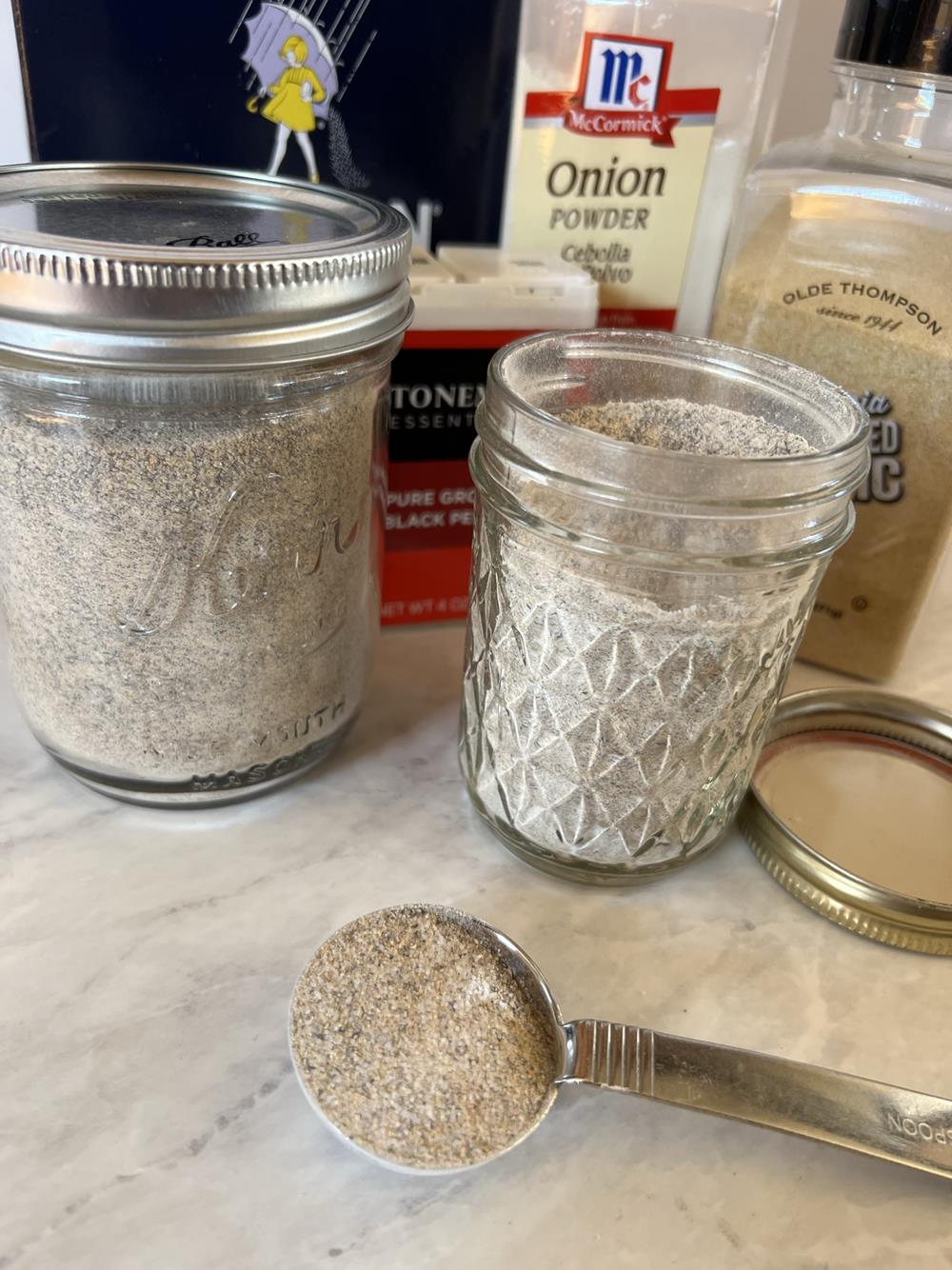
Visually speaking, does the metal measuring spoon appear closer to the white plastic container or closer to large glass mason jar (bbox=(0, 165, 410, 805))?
large glass mason jar (bbox=(0, 165, 410, 805))

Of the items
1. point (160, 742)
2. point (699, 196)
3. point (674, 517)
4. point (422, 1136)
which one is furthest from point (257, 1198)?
point (699, 196)

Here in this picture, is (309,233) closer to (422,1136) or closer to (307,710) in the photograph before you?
(307,710)

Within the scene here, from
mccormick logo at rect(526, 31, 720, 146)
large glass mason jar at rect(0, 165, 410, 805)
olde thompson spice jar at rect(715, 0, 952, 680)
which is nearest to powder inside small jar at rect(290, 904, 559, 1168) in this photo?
large glass mason jar at rect(0, 165, 410, 805)

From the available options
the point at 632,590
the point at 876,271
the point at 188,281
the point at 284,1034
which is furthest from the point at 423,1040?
the point at 876,271

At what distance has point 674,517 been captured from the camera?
0.40 metres

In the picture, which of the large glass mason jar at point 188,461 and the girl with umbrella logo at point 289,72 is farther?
the girl with umbrella logo at point 289,72

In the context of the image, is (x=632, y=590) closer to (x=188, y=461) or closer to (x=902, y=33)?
(x=188, y=461)

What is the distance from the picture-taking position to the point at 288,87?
58 cm

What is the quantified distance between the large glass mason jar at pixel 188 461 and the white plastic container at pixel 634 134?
0.20 m

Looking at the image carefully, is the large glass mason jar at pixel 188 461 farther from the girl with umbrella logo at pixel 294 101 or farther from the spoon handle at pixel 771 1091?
the spoon handle at pixel 771 1091

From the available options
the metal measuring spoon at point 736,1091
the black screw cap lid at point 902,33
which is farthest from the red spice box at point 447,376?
the metal measuring spoon at point 736,1091

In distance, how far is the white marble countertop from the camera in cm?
36

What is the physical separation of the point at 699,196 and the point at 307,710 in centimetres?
44

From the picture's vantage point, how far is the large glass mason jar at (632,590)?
15.9 inches
